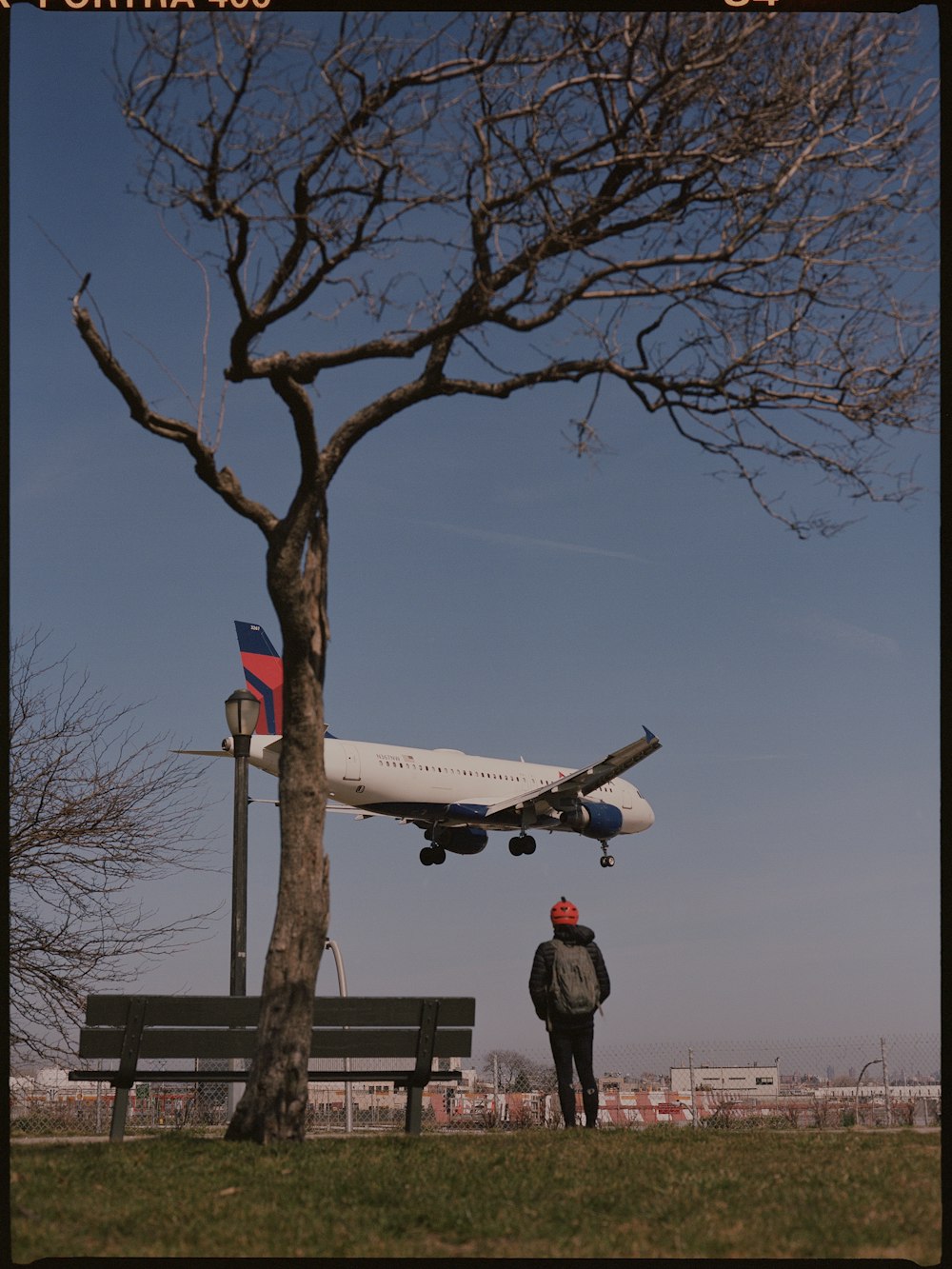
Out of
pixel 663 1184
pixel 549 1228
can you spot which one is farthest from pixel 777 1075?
pixel 549 1228

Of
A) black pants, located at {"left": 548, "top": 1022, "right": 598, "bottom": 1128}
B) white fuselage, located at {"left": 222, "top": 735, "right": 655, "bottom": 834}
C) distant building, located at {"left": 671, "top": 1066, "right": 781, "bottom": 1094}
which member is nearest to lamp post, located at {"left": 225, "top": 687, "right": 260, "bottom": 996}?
black pants, located at {"left": 548, "top": 1022, "right": 598, "bottom": 1128}

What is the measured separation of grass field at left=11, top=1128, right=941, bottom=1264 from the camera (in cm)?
570

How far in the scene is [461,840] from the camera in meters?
39.2

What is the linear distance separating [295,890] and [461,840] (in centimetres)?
3090

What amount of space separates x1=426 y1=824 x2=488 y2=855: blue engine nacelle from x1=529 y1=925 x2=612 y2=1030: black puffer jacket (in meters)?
27.8

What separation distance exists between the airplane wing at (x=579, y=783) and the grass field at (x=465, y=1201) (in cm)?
2761

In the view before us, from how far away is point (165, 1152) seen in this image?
26.0 ft

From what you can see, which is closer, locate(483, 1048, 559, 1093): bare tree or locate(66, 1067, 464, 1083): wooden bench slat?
locate(66, 1067, 464, 1083): wooden bench slat

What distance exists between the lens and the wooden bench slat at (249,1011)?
9375 mm

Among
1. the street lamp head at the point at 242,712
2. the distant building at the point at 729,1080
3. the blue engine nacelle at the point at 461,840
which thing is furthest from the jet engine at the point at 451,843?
the street lamp head at the point at 242,712

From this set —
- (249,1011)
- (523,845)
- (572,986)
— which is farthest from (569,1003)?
(523,845)

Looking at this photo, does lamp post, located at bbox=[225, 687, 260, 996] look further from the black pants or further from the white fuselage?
the white fuselage

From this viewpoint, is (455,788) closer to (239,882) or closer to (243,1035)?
(239,882)

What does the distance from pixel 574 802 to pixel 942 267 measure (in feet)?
106
